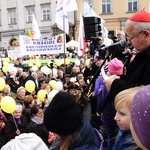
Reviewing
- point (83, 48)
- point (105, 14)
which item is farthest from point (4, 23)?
point (83, 48)

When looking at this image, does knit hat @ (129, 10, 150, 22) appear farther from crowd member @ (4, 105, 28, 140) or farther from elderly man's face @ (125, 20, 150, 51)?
crowd member @ (4, 105, 28, 140)

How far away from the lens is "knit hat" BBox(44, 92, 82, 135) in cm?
198

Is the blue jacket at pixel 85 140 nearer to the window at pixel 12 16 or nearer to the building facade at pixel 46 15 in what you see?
the building facade at pixel 46 15

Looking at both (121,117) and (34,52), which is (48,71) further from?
(121,117)

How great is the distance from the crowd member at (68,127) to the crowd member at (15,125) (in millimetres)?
2266

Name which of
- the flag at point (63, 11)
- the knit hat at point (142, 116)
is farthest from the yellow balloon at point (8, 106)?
the flag at point (63, 11)

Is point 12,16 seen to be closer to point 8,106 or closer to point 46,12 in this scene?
point 46,12

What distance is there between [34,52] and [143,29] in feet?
23.2

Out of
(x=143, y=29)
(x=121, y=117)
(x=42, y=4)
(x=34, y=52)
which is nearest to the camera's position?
(x=121, y=117)

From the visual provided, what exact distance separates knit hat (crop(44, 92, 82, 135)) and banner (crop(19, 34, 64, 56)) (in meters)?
6.29

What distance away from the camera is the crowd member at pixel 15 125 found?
4145 mm

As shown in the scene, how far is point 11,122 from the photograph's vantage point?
4.31 metres

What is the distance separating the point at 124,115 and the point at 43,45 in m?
7.16

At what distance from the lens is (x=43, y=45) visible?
867 centimetres
